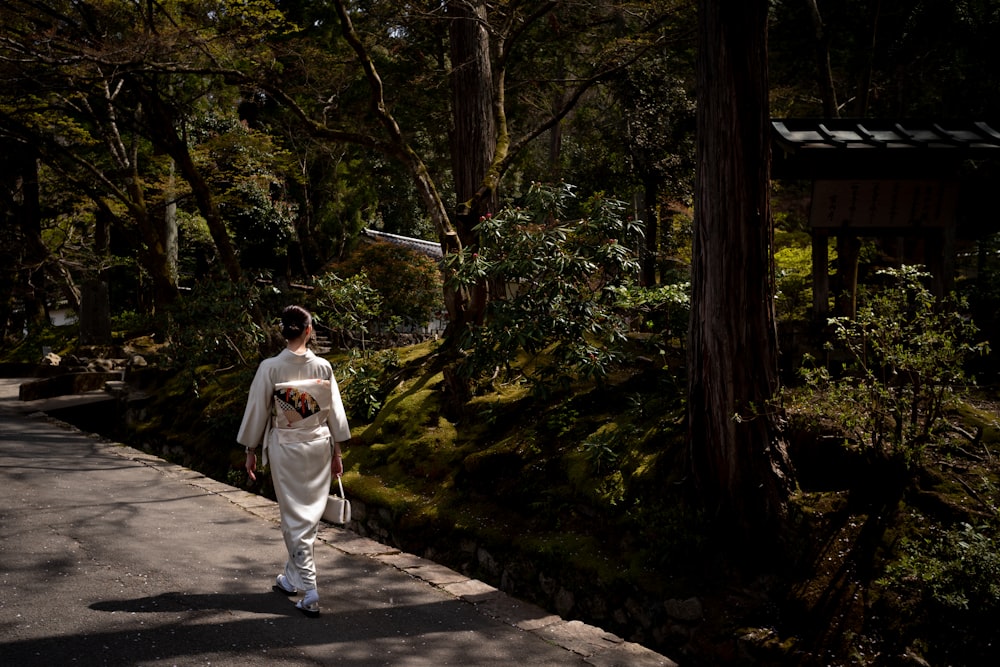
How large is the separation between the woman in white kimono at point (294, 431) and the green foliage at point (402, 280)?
11.1 m

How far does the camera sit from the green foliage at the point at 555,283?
7793mm

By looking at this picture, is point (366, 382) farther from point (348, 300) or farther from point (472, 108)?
point (472, 108)

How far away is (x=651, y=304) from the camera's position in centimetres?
876

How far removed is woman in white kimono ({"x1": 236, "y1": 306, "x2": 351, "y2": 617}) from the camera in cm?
523

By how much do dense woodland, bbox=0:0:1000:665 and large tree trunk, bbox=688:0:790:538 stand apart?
2 cm

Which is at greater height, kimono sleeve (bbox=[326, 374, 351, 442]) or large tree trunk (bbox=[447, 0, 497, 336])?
large tree trunk (bbox=[447, 0, 497, 336])

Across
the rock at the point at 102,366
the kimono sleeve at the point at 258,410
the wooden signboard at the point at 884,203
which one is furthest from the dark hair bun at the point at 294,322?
the rock at the point at 102,366

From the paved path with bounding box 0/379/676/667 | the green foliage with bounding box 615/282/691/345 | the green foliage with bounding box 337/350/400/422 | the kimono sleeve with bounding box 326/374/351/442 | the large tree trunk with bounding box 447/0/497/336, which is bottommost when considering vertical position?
the paved path with bounding box 0/379/676/667

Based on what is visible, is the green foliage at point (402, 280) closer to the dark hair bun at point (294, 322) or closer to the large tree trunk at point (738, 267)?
the large tree trunk at point (738, 267)

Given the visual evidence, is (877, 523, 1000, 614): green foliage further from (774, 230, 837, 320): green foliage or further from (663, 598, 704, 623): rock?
(774, 230, 837, 320): green foliage

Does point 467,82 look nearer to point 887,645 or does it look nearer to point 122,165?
point 887,645

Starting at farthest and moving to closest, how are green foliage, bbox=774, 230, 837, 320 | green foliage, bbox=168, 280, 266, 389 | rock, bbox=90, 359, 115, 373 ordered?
rock, bbox=90, 359, 115, 373
green foliage, bbox=774, 230, 837, 320
green foliage, bbox=168, 280, 266, 389

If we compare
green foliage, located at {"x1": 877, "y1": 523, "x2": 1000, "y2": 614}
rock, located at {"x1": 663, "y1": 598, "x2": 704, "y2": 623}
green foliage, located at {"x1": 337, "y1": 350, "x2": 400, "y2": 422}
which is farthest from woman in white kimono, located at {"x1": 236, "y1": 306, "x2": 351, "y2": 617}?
green foliage, located at {"x1": 337, "y1": 350, "x2": 400, "y2": 422}

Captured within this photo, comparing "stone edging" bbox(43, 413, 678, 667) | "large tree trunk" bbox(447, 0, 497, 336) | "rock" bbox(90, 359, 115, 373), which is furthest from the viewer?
"rock" bbox(90, 359, 115, 373)
